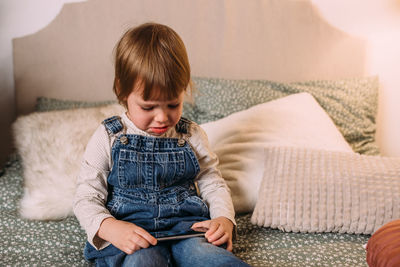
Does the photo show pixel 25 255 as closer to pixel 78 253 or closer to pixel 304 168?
pixel 78 253

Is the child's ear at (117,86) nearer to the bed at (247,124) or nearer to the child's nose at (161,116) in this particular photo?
the child's nose at (161,116)

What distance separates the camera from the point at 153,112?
1.00 metres

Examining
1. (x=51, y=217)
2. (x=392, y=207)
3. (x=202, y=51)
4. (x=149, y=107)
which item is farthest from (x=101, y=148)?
(x=202, y=51)

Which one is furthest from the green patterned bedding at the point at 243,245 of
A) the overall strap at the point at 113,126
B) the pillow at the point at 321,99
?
the pillow at the point at 321,99

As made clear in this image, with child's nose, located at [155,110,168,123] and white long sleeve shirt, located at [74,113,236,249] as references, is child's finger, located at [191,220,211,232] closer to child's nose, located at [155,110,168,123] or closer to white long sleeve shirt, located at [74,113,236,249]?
white long sleeve shirt, located at [74,113,236,249]

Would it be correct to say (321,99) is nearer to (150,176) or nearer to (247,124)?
(247,124)

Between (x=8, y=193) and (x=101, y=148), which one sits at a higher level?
(x=101, y=148)

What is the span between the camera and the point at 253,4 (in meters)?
1.95

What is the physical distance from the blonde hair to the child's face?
0.05ft

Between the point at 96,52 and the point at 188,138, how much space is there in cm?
94

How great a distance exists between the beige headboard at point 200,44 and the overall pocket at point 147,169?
93 cm

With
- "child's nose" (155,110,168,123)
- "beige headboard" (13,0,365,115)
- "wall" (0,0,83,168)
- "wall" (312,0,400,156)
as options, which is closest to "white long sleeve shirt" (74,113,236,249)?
"child's nose" (155,110,168,123)

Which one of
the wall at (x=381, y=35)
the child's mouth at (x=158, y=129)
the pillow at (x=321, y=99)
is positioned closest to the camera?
the child's mouth at (x=158, y=129)

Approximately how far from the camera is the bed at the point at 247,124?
118cm
